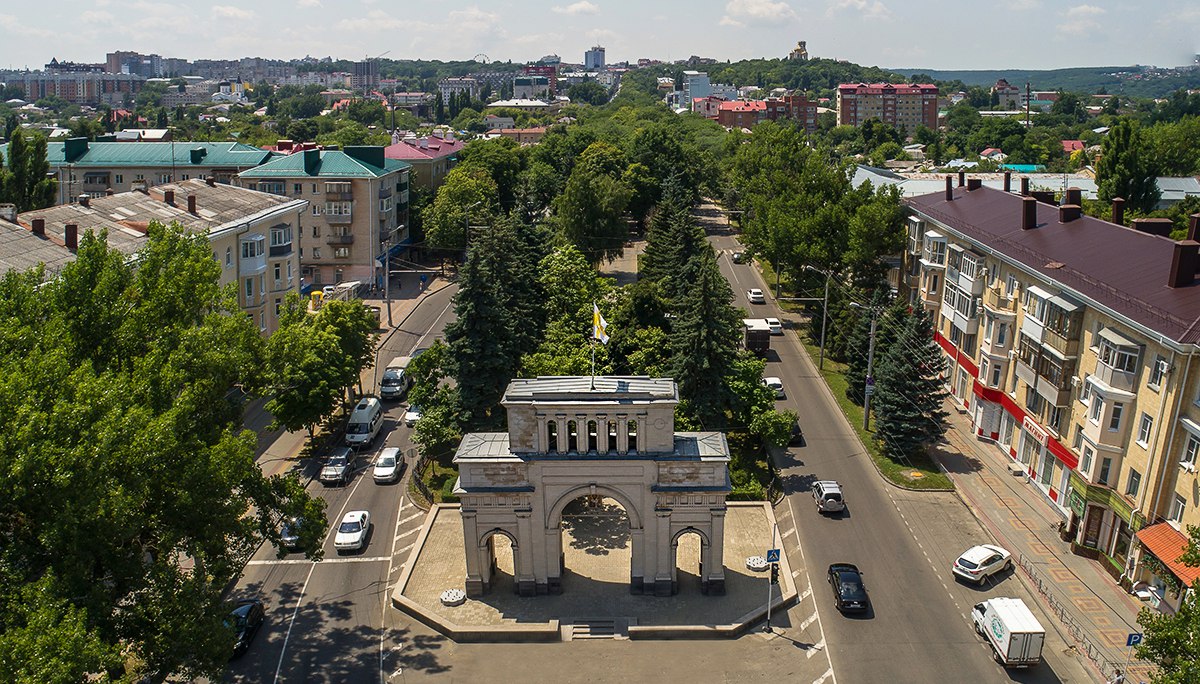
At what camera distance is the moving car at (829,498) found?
45.9m

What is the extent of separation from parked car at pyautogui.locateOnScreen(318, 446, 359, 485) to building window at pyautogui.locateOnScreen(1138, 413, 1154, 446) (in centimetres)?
3745

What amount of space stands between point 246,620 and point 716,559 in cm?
1794

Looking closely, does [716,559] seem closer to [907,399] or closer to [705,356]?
[705,356]

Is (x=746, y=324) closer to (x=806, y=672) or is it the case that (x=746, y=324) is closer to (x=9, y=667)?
(x=806, y=672)

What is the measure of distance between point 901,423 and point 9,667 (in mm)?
42591

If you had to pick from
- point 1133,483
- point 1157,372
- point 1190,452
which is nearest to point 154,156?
point 1157,372

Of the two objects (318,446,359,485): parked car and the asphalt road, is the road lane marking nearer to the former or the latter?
the asphalt road

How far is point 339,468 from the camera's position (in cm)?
4981

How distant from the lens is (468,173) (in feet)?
364

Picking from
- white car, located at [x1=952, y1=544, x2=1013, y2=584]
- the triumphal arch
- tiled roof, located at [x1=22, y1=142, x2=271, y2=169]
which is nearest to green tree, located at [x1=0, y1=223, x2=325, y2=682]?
the triumphal arch

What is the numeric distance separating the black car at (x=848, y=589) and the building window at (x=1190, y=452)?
13124 millimetres

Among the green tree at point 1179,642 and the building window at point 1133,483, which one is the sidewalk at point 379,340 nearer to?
the green tree at point 1179,642

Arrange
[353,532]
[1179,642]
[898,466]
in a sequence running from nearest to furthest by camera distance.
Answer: [1179,642]
[353,532]
[898,466]

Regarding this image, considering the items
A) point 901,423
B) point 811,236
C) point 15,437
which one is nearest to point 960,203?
point 811,236
